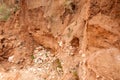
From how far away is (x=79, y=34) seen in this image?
5.17 meters

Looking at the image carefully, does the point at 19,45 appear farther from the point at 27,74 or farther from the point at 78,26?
the point at 78,26

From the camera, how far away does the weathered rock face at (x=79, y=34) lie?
3.64m

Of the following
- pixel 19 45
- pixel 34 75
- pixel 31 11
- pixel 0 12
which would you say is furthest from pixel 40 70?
pixel 0 12

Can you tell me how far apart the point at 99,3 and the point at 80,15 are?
138cm

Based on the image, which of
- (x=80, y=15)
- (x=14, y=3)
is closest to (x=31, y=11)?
(x=14, y=3)

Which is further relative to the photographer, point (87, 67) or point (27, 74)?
point (27, 74)

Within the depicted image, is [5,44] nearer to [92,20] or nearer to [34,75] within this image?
[34,75]

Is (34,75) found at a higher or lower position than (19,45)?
lower

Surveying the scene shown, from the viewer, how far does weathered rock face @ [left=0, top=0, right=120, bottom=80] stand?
12.0 feet

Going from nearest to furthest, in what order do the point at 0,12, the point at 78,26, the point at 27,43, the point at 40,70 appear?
the point at 78,26 → the point at 40,70 → the point at 27,43 → the point at 0,12

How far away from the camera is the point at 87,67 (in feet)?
12.8

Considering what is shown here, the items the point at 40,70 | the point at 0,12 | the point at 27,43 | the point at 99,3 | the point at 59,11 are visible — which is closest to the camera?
the point at 99,3

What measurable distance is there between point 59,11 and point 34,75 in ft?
5.47

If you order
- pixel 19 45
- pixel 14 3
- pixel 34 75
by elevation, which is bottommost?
pixel 34 75
